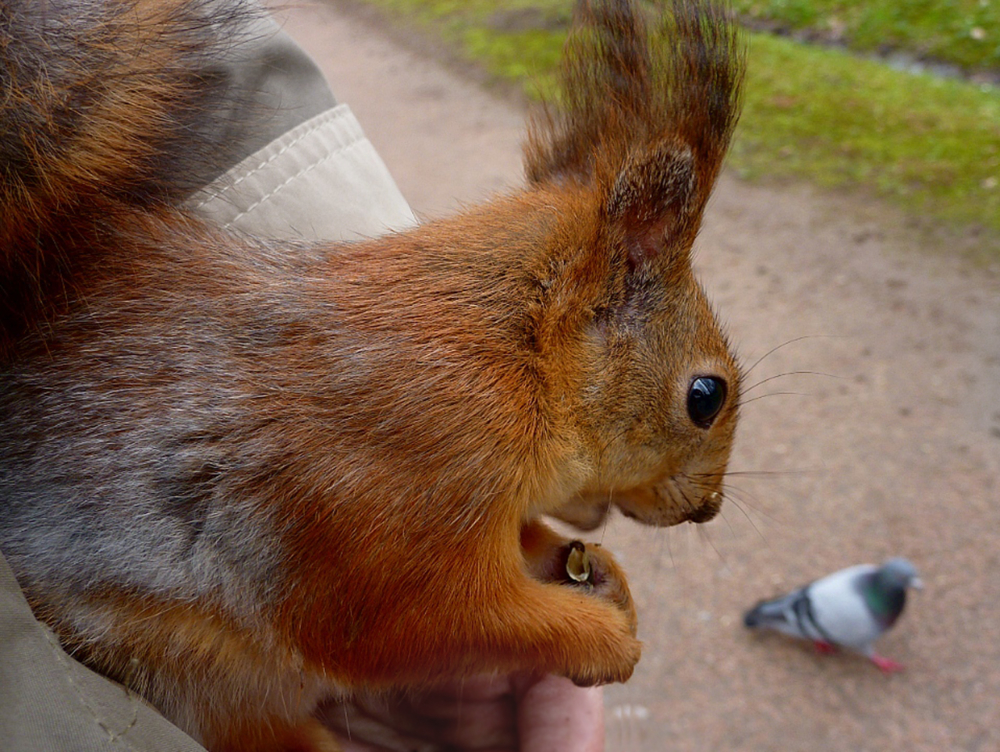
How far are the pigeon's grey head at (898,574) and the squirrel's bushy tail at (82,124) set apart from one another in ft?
7.65

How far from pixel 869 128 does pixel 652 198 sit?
4.03 metres

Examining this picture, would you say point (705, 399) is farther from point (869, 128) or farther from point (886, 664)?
point (869, 128)

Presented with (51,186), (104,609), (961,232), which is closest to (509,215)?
(51,186)

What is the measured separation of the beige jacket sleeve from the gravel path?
2.04ft

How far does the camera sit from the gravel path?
2.51 meters

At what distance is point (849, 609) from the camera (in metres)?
2.52

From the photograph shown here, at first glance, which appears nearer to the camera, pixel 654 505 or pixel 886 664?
pixel 654 505

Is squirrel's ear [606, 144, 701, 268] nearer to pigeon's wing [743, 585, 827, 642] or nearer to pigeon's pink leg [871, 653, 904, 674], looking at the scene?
pigeon's wing [743, 585, 827, 642]

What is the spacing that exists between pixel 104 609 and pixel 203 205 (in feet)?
1.72

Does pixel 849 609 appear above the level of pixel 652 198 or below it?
below

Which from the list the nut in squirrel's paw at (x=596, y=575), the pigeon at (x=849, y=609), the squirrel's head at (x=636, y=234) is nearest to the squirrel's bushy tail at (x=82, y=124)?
the squirrel's head at (x=636, y=234)

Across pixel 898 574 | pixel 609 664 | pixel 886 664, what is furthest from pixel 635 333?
pixel 886 664

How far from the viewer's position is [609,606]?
118 centimetres

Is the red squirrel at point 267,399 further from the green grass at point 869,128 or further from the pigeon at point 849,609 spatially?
the green grass at point 869,128
